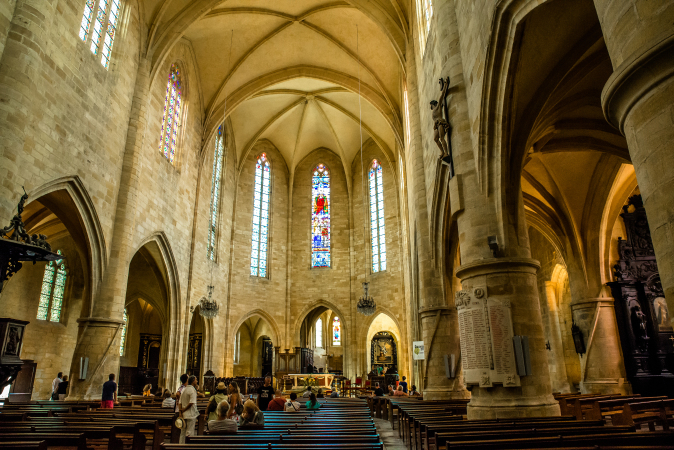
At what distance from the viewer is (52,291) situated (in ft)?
59.6

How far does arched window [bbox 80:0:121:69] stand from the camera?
40.0 feet

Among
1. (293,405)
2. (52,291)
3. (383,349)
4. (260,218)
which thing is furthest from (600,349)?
(52,291)

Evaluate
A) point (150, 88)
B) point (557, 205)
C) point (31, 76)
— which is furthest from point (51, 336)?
point (557, 205)

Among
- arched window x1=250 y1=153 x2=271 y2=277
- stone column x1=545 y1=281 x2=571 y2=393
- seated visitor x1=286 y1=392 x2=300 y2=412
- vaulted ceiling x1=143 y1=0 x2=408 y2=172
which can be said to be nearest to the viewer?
seated visitor x1=286 y1=392 x2=300 y2=412

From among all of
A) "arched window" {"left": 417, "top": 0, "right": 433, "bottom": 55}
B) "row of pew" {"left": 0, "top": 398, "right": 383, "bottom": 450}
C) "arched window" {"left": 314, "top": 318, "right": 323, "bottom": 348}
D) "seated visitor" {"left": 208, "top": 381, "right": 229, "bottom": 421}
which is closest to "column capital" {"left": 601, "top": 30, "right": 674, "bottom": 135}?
"row of pew" {"left": 0, "top": 398, "right": 383, "bottom": 450}

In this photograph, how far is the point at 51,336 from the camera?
17719mm

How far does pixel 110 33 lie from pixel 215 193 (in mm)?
10136

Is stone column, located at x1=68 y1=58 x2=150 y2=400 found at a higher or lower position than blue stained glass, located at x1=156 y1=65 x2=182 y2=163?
lower

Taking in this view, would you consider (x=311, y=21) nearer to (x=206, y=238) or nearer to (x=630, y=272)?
(x=206, y=238)

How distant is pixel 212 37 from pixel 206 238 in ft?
26.9

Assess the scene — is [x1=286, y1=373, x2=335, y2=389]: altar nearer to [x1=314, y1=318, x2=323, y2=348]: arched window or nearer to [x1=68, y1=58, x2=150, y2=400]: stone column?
[x1=68, y1=58, x2=150, y2=400]: stone column

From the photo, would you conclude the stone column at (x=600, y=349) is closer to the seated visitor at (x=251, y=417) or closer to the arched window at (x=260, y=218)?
the seated visitor at (x=251, y=417)

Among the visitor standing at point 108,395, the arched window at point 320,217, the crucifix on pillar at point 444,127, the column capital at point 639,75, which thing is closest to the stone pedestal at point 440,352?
the crucifix on pillar at point 444,127

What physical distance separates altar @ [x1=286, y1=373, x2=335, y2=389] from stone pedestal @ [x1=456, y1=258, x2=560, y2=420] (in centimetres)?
1298
